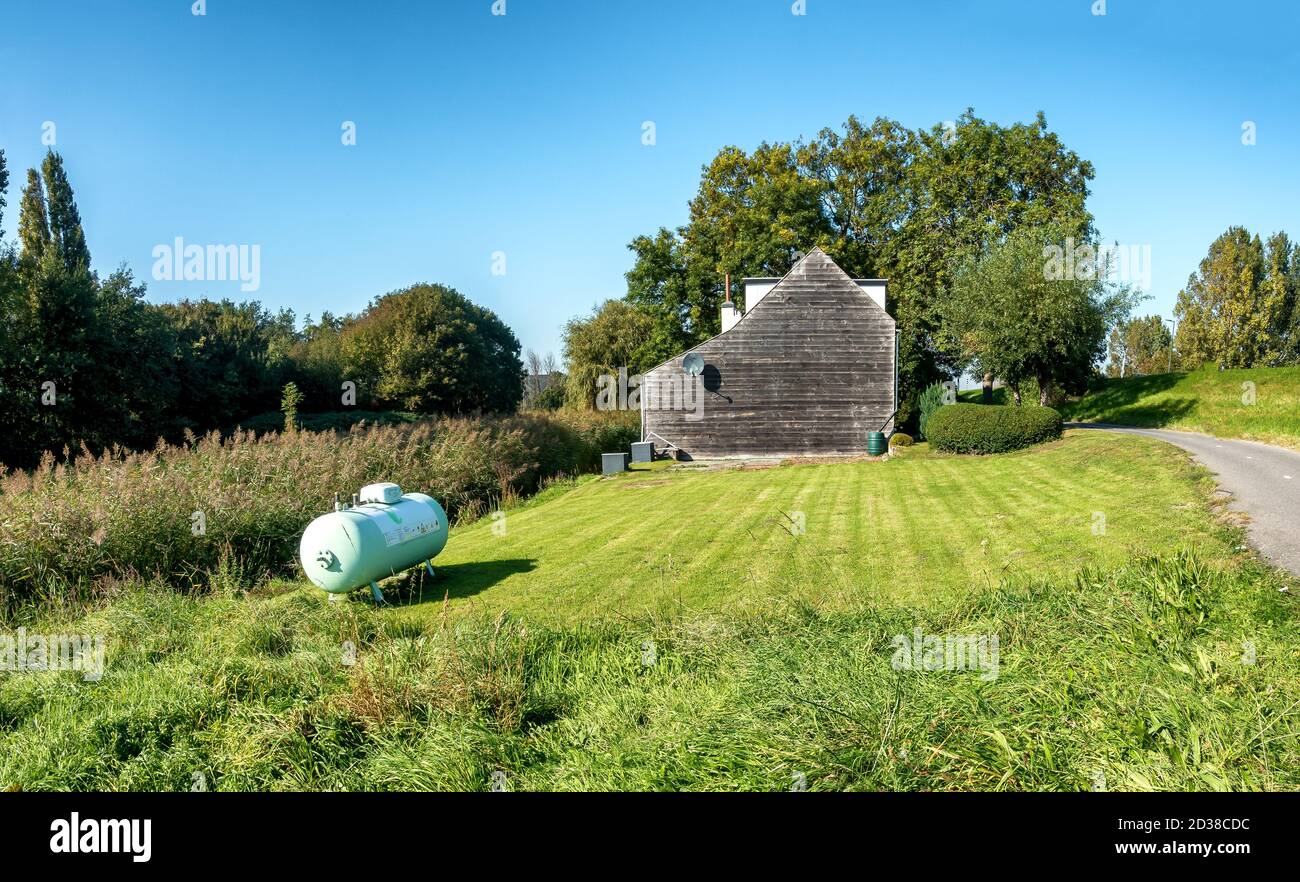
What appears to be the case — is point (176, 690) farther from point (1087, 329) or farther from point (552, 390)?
point (552, 390)

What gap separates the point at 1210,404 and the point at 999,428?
45.6 feet

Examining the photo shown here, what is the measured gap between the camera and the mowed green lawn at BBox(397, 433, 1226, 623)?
9.96 meters

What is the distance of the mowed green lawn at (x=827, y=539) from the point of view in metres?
9.96

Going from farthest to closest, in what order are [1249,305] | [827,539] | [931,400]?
[1249,305], [931,400], [827,539]

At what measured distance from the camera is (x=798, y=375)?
1170 inches

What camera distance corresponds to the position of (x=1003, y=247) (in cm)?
3184

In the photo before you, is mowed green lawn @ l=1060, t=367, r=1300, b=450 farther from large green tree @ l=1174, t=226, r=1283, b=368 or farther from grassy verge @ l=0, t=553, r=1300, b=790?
grassy verge @ l=0, t=553, r=1300, b=790

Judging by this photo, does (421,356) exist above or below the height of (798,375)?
above

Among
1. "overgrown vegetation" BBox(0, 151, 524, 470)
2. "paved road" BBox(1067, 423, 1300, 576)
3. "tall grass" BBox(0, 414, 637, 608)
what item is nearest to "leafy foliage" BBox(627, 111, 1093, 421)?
"overgrown vegetation" BBox(0, 151, 524, 470)

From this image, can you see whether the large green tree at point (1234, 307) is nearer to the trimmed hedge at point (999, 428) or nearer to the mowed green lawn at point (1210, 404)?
the mowed green lawn at point (1210, 404)

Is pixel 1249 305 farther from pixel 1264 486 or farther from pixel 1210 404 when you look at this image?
pixel 1264 486

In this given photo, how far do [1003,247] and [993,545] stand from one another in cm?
2477

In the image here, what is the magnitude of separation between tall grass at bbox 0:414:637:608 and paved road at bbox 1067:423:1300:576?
46.5ft

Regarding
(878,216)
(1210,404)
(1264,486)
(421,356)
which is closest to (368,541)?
(1264,486)
